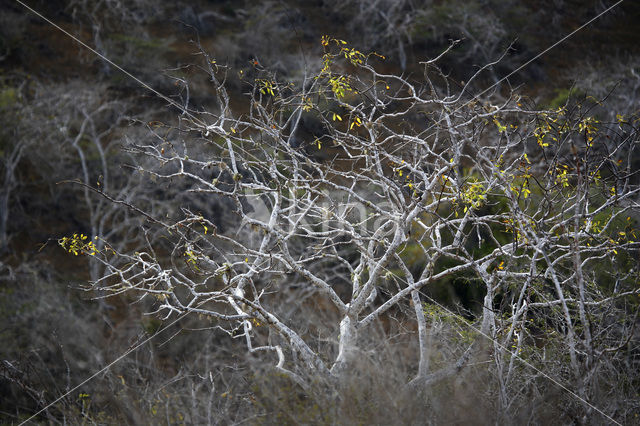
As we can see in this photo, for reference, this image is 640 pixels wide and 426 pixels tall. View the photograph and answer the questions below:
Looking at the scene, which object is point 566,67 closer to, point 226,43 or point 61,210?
point 226,43

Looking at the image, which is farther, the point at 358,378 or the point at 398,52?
the point at 398,52

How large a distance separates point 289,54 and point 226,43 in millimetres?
2913

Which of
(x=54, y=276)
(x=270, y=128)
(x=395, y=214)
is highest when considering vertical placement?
(x=270, y=128)

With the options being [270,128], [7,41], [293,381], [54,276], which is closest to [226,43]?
[7,41]

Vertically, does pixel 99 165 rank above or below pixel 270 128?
below

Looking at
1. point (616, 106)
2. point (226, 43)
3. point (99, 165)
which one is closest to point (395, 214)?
point (616, 106)

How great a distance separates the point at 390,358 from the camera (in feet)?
13.4

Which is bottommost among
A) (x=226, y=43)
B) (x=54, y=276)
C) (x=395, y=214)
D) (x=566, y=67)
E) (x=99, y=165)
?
(x=54, y=276)

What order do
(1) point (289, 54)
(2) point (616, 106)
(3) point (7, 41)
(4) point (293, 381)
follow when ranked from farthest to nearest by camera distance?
Answer: (3) point (7, 41)
(1) point (289, 54)
(2) point (616, 106)
(4) point (293, 381)

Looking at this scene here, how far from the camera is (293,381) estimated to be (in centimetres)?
527

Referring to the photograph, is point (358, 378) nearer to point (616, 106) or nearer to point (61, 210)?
point (616, 106)

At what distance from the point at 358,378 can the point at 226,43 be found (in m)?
20.3

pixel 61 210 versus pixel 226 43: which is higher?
pixel 226 43

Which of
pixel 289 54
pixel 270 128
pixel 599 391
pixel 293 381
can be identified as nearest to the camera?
pixel 599 391
